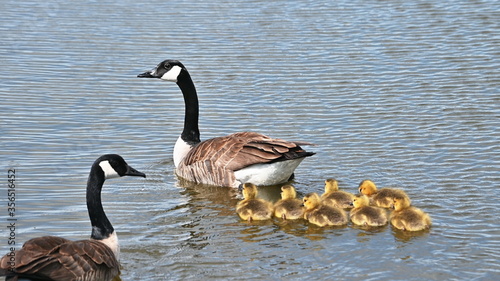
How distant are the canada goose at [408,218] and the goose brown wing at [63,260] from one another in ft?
9.21

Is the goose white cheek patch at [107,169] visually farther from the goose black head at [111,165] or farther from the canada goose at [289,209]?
the canada goose at [289,209]

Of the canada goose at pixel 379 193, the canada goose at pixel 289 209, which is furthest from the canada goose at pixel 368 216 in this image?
the canada goose at pixel 289 209

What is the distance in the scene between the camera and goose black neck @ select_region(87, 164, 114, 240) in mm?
7781

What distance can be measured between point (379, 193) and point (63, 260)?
3719mm

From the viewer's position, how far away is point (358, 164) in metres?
10.9

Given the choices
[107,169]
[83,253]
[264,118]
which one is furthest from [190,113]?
[83,253]

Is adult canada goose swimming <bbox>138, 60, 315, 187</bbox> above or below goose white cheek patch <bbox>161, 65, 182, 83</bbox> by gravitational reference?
below

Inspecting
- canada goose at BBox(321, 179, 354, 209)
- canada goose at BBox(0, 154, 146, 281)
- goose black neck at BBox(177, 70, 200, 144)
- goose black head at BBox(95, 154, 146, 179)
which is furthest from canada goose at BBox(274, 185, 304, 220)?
goose black neck at BBox(177, 70, 200, 144)

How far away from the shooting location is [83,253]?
7.12 meters

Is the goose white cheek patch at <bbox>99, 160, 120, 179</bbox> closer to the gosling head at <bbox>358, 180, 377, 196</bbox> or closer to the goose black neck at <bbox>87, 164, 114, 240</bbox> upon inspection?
the goose black neck at <bbox>87, 164, 114, 240</bbox>

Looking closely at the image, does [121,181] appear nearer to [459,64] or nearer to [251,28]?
[459,64]

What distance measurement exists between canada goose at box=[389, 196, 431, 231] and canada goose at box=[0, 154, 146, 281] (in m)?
2.55

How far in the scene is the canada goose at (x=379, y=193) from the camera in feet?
30.1

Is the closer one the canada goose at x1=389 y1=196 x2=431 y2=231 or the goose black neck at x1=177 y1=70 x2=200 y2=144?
the canada goose at x1=389 y1=196 x2=431 y2=231
